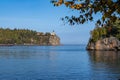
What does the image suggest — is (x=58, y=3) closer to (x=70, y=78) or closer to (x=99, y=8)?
(x=99, y=8)

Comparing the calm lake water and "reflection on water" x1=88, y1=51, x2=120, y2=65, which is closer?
the calm lake water

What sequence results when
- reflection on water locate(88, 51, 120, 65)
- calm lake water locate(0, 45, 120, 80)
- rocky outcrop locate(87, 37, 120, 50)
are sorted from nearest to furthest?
calm lake water locate(0, 45, 120, 80)
reflection on water locate(88, 51, 120, 65)
rocky outcrop locate(87, 37, 120, 50)

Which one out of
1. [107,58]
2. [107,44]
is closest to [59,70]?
[107,58]

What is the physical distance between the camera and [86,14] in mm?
14719

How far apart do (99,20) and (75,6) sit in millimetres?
1208

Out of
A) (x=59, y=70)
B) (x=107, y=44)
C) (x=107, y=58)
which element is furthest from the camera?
(x=107, y=44)

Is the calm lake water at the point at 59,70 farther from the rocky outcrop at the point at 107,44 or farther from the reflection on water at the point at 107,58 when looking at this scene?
the rocky outcrop at the point at 107,44

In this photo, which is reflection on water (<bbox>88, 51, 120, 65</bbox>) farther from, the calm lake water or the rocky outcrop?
the rocky outcrop

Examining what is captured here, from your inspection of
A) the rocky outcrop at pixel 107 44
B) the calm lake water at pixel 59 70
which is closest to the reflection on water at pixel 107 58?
the calm lake water at pixel 59 70

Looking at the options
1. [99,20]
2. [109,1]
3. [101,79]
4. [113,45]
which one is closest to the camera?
[109,1]

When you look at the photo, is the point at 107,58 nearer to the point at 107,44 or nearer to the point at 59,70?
the point at 59,70

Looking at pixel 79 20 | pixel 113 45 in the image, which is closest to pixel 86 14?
pixel 79 20

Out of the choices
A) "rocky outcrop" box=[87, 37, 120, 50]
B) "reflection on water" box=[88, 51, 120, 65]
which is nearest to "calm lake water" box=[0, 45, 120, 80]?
"reflection on water" box=[88, 51, 120, 65]

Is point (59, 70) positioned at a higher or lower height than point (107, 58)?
higher
